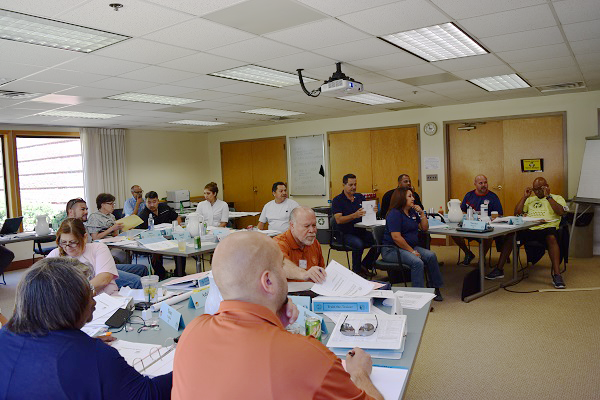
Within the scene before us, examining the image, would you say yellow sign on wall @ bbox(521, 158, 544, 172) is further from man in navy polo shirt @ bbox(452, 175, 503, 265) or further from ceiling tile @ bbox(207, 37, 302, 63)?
ceiling tile @ bbox(207, 37, 302, 63)

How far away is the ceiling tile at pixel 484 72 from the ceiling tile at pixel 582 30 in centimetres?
106

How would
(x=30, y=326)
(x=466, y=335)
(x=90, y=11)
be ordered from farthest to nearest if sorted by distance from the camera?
(x=466, y=335)
(x=90, y=11)
(x=30, y=326)

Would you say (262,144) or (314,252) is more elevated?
(262,144)

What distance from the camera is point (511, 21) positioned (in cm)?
338

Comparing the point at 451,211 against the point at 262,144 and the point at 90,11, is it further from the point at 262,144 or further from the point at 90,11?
the point at 262,144

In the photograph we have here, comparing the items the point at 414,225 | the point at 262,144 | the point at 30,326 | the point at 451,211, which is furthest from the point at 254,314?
the point at 262,144

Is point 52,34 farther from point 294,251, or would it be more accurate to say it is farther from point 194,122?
point 194,122

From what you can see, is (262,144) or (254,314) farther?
(262,144)

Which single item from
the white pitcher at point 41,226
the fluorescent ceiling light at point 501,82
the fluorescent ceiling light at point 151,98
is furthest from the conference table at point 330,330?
the white pitcher at point 41,226

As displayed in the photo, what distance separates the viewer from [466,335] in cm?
403

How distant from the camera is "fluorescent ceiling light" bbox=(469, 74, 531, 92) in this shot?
5660 mm

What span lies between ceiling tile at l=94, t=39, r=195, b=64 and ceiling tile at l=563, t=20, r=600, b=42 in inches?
116

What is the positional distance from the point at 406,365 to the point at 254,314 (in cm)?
80

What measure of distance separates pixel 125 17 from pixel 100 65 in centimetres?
136
